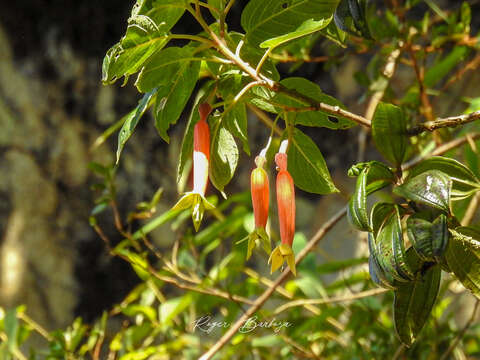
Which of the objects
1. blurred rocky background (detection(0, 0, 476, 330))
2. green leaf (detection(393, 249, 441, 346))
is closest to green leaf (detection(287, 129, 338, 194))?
green leaf (detection(393, 249, 441, 346))

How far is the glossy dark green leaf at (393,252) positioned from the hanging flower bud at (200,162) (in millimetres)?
147

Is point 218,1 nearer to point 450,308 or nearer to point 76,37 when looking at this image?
point 76,37

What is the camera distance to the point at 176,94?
1.62ft

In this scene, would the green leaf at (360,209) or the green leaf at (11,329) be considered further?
the green leaf at (11,329)

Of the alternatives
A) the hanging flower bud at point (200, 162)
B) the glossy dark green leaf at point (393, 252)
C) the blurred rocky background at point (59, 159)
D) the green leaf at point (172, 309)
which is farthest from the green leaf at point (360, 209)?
the blurred rocky background at point (59, 159)

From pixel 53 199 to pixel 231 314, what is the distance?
772 millimetres

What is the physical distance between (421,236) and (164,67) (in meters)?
0.25

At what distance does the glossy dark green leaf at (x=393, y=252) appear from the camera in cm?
41

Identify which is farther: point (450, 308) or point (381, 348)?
point (450, 308)

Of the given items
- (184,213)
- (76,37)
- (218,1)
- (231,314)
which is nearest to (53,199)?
(76,37)

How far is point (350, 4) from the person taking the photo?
481mm

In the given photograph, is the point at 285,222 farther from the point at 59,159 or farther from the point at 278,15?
the point at 59,159

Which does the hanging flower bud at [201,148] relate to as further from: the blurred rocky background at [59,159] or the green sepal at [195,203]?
the blurred rocky background at [59,159]

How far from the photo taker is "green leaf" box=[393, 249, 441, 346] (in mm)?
475
